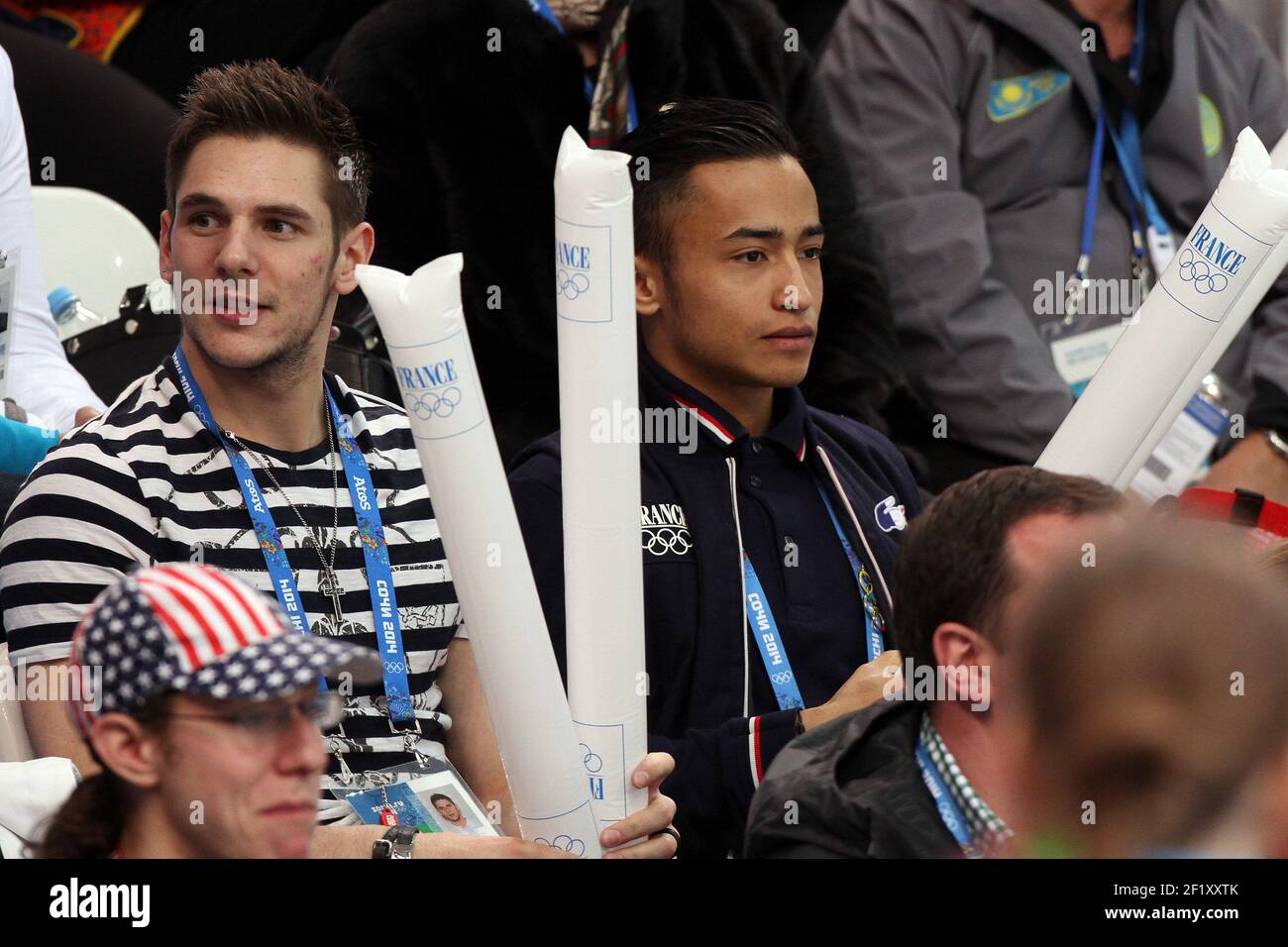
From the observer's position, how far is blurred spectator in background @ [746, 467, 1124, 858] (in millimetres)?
1686

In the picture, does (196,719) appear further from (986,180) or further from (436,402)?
(986,180)

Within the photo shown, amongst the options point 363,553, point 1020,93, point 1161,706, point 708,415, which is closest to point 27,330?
point 363,553

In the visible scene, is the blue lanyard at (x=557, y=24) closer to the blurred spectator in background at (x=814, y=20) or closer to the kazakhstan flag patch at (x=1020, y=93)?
the kazakhstan flag patch at (x=1020, y=93)

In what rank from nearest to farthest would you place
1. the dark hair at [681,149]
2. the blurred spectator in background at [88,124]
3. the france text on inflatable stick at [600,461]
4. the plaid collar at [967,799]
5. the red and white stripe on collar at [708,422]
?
1. the plaid collar at [967,799]
2. the france text on inflatable stick at [600,461]
3. the red and white stripe on collar at [708,422]
4. the dark hair at [681,149]
5. the blurred spectator in background at [88,124]

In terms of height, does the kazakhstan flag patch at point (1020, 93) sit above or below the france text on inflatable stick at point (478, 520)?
above

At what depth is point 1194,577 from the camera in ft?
4.46

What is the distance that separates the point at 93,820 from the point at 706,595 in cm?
114

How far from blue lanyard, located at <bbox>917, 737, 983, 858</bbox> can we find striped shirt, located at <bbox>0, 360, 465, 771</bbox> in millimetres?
796

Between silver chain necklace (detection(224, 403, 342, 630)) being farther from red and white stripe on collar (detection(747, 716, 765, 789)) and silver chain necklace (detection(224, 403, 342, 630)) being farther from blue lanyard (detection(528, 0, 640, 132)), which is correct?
blue lanyard (detection(528, 0, 640, 132))

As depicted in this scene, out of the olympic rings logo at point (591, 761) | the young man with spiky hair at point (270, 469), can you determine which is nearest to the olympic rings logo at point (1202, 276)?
the olympic rings logo at point (591, 761)

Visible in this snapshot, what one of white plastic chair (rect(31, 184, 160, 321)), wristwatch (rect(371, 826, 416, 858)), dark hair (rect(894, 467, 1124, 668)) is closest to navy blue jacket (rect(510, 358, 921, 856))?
wristwatch (rect(371, 826, 416, 858))

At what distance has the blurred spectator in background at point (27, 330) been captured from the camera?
2699mm

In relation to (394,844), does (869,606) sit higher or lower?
higher

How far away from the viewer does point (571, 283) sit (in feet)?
5.78
